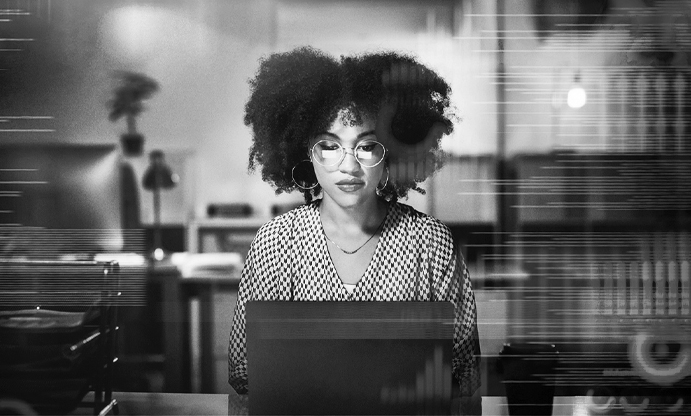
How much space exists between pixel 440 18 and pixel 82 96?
0.77m

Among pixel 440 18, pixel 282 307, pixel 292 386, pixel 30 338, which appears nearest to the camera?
pixel 292 386

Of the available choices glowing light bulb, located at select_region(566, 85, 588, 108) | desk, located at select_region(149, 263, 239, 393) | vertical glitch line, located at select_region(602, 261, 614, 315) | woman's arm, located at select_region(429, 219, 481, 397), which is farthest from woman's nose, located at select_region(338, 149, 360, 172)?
vertical glitch line, located at select_region(602, 261, 614, 315)

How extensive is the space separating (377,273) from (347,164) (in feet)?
0.77

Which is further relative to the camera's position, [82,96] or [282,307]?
[82,96]

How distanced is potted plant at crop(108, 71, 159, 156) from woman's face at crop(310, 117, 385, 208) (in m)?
0.37

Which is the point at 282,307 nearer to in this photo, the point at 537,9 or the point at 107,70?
the point at 107,70

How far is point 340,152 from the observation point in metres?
1.40

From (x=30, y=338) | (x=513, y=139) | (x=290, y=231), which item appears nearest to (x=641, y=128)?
(x=513, y=139)

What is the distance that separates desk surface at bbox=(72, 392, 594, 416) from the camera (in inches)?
56.7

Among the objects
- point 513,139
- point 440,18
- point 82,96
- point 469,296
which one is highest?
point 440,18

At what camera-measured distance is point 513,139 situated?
1.46 meters

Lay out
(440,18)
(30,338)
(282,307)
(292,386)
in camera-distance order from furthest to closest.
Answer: (30,338) < (440,18) < (282,307) < (292,386)

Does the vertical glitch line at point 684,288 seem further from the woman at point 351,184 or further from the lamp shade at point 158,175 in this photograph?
the lamp shade at point 158,175

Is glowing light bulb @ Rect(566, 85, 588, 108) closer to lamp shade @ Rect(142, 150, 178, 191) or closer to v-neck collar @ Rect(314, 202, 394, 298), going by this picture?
v-neck collar @ Rect(314, 202, 394, 298)
